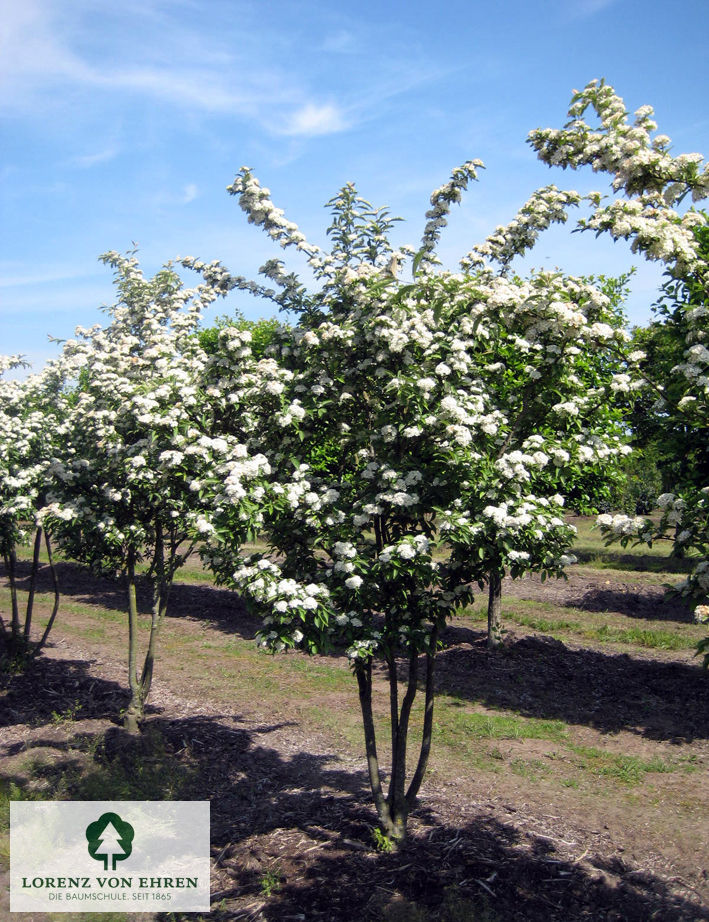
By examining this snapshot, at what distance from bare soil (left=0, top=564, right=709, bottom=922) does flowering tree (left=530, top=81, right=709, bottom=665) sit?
131 inches

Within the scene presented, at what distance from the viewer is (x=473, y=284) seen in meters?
6.21

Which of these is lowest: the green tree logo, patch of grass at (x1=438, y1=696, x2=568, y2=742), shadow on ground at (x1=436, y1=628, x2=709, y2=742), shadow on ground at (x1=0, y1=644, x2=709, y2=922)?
the green tree logo

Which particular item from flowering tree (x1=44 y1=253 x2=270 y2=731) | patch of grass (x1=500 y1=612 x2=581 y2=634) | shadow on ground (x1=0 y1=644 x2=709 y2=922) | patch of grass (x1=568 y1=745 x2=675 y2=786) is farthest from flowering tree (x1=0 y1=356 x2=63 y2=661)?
patch of grass (x1=500 y1=612 x2=581 y2=634)

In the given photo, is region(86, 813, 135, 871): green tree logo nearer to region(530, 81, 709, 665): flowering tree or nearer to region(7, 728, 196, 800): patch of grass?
region(7, 728, 196, 800): patch of grass

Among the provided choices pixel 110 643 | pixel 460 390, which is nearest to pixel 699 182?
pixel 460 390

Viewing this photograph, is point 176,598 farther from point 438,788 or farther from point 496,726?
point 438,788

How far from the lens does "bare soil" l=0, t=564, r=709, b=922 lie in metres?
6.38

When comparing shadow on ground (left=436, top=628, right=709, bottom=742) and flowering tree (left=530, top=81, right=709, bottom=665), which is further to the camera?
shadow on ground (left=436, top=628, right=709, bottom=742)

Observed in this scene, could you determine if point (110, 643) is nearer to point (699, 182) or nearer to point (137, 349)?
point (137, 349)

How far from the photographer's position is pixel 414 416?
6254 millimetres

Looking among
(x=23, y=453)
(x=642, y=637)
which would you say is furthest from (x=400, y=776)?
(x=642, y=637)

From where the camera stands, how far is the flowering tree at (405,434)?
5.79 m

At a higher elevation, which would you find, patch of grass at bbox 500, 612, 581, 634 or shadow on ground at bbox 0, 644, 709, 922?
patch of grass at bbox 500, 612, 581, 634

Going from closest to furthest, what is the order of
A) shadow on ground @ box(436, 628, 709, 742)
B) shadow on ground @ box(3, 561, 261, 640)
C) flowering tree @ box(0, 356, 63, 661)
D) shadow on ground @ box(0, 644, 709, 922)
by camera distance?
shadow on ground @ box(0, 644, 709, 922) → flowering tree @ box(0, 356, 63, 661) → shadow on ground @ box(436, 628, 709, 742) → shadow on ground @ box(3, 561, 261, 640)
